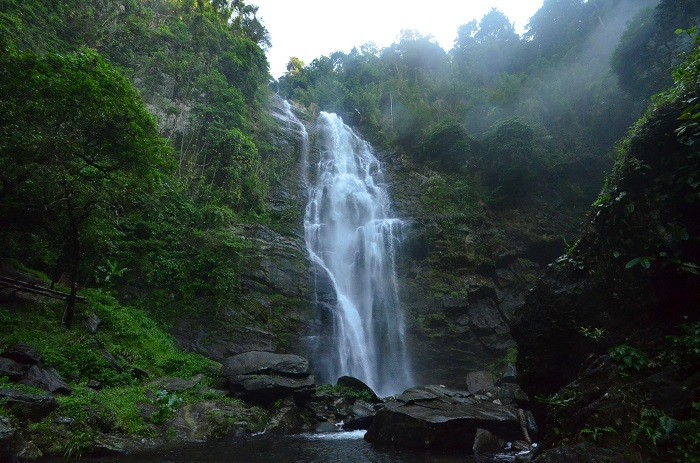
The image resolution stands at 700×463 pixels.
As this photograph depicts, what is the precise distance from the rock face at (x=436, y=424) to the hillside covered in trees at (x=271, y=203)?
1.81 meters

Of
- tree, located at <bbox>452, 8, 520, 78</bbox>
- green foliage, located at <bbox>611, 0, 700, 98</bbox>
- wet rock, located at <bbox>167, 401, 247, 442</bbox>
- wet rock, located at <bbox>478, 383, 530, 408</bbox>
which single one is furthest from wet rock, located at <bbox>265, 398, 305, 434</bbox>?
tree, located at <bbox>452, 8, 520, 78</bbox>

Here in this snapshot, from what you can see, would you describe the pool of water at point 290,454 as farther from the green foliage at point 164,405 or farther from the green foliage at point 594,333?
the green foliage at point 594,333

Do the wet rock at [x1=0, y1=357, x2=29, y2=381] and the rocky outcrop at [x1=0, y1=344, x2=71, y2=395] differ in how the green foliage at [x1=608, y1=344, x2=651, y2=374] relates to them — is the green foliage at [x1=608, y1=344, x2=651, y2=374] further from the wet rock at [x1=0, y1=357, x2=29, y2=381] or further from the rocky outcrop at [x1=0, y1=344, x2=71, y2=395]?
the wet rock at [x1=0, y1=357, x2=29, y2=381]

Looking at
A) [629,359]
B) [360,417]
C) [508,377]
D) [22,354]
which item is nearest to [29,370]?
[22,354]

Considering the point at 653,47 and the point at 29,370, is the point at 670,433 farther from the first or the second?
the point at 653,47

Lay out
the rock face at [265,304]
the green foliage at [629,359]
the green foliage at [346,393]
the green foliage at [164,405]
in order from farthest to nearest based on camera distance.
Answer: the rock face at [265,304] < the green foliage at [346,393] < the green foliage at [164,405] < the green foliage at [629,359]

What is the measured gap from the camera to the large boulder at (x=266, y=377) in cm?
1124

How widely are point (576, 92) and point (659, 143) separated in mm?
26549

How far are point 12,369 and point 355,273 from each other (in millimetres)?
15301

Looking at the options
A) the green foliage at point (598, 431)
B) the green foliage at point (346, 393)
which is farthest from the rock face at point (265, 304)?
the green foliage at point (598, 431)

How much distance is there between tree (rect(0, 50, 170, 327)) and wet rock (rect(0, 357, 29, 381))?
2.99 m

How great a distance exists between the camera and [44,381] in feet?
26.8

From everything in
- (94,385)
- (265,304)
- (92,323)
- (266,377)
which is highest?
(265,304)

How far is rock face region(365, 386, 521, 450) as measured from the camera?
902 cm
